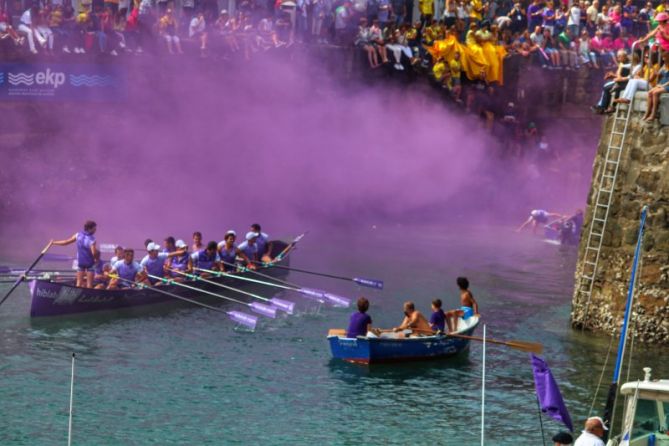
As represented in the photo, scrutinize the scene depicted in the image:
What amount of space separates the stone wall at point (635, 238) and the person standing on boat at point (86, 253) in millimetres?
10686

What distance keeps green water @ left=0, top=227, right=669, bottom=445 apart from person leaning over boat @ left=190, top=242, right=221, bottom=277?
85.8 inches

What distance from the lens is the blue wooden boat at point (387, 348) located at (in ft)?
82.1

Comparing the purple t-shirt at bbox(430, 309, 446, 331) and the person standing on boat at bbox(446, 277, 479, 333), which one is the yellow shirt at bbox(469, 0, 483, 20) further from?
the purple t-shirt at bbox(430, 309, 446, 331)

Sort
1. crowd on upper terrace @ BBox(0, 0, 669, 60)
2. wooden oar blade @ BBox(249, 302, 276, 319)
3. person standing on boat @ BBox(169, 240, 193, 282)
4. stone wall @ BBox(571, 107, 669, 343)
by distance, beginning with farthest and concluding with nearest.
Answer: crowd on upper terrace @ BBox(0, 0, 669, 60) → person standing on boat @ BBox(169, 240, 193, 282) → wooden oar blade @ BBox(249, 302, 276, 319) → stone wall @ BBox(571, 107, 669, 343)

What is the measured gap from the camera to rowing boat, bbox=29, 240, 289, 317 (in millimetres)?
27531

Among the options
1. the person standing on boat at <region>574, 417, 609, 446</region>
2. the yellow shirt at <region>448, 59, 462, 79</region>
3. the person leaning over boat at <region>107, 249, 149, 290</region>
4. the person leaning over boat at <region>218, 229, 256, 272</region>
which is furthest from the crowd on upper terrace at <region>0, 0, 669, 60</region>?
the person standing on boat at <region>574, 417, 609, 446</region>

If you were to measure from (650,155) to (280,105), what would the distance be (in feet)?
64.9

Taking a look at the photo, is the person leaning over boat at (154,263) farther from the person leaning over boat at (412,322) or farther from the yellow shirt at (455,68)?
the yellow shirt at (455,68)

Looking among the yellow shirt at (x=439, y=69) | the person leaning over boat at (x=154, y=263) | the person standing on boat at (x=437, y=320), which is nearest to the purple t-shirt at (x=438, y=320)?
the person standing on boat at (x=437, y=320)

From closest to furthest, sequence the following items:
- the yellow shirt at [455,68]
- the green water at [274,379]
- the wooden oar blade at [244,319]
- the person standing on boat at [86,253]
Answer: the green water at [274,379]
the wooden oar blade at [244,319]
the person standing on boat at [86,253]
the yellow shirt at [455,68]

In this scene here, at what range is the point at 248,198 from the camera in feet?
144

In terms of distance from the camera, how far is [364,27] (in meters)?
43.8

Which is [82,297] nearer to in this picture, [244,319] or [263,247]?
[244,319]

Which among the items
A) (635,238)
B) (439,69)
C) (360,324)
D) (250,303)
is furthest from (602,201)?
(439,69)
